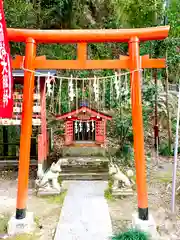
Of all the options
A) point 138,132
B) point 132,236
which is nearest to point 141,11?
point 138,132

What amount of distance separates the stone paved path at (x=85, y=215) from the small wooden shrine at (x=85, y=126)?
1992 millimetres

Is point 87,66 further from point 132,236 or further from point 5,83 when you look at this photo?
point 132,236

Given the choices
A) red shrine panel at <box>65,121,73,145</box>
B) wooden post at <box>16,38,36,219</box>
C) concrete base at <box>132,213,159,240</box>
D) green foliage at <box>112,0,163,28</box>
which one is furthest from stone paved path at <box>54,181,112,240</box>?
green foliage at <box>112,0,163,28</box>

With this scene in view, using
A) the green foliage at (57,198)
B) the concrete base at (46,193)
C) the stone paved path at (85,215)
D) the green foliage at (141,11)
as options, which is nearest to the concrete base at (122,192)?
the stone paved path at (85,215)

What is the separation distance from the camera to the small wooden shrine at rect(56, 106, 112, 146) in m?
9.77

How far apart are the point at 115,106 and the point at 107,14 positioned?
8202 millimetres

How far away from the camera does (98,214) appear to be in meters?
6.34

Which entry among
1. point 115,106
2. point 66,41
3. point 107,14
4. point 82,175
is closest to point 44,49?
point 107,14

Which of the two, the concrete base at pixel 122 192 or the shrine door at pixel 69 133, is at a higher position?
the shrine door at pixel 69 133

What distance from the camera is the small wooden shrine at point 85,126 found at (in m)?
9.77

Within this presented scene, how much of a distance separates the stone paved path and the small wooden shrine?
78.4 inches

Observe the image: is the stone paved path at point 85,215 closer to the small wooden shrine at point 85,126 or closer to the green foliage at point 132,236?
the green foliage at point 132,236

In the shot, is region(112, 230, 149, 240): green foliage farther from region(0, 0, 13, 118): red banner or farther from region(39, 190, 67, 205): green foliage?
region(0, 0, 13, 118): red banner

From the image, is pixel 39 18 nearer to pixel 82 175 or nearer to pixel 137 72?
pixel 82 175
